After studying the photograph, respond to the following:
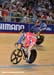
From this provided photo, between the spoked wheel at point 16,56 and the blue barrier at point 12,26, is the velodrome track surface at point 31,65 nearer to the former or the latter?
the spoked wheel at point 16,56

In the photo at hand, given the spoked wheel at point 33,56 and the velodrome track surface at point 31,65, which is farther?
the spoked wheel at point 33,56

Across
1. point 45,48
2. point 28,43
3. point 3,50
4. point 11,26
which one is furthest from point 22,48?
point 11,26

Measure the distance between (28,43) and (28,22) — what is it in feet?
29.5

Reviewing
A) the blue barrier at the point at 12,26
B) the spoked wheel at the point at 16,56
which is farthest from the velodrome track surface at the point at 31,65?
the blue barrier at the point at 12,26

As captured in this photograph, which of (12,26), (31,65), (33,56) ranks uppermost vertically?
(33,56)

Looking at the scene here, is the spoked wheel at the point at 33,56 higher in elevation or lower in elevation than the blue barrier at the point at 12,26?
higher

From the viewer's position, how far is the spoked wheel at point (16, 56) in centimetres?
1023

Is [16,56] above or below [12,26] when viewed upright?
above

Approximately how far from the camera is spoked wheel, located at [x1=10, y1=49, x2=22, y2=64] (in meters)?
10.2

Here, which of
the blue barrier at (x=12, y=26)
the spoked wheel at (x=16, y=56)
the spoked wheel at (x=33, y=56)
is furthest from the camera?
the blue barrier at (x=12, y=26)

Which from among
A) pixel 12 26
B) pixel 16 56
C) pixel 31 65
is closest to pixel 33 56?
pixel 31 65

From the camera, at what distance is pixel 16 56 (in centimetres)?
1034

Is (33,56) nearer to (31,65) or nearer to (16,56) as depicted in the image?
(31,65)

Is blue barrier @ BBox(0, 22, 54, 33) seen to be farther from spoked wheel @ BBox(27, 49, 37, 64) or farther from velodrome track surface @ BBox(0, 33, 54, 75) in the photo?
spoked wheel @ BBox(27, 49, 37, 64)
